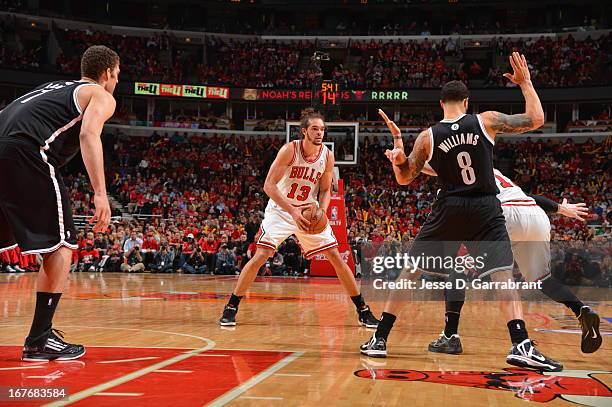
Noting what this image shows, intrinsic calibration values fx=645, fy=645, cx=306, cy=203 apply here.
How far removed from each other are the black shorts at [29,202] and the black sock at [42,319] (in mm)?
371

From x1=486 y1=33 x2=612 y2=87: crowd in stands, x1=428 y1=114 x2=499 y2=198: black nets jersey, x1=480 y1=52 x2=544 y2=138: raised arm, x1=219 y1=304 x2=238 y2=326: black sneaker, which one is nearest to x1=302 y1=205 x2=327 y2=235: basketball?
x1=219 y1=304 x2=238 y2=326: black sneaker

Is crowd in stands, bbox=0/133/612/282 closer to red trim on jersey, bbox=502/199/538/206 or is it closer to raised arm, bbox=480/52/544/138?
red trim on jersey, bbox=502/199/538/206

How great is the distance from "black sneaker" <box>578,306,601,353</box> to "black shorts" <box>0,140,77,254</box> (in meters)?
3.79

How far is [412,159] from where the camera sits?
16.7 ft

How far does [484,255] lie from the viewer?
4.82m

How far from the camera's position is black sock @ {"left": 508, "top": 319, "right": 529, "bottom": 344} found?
4.51 meters

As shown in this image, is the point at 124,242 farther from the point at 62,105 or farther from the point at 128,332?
the point at 62,105

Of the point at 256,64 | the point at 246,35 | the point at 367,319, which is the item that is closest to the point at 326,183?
the point at 367,319

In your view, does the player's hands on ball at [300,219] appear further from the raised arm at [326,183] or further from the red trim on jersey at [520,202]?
the red trim on jersey at [520,202]

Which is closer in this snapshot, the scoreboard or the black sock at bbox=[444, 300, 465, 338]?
the black sock at bbox=[444, 300, 465, 338]

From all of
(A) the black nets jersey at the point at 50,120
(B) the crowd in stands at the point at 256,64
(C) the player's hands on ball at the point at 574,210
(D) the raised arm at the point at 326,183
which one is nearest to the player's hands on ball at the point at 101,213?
(A) the black nets jersey at the point at 50,120

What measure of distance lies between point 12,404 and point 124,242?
17.6 meters

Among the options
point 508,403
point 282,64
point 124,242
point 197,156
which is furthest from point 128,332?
point 282,64

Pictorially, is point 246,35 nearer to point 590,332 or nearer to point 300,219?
point 300,219
